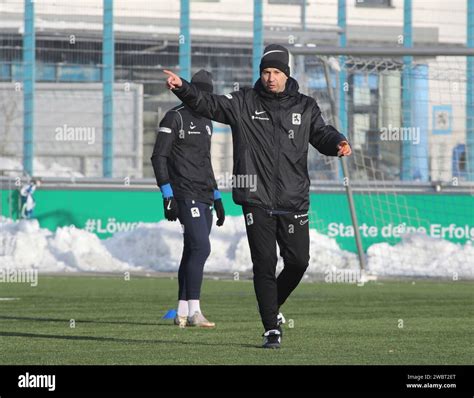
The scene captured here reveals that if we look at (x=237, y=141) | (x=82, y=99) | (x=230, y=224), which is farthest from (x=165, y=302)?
(x=82, y=99)

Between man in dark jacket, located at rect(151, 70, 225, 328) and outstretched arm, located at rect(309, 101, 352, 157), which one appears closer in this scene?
outstretched arm, located at rect(309, 101, 352, 157)

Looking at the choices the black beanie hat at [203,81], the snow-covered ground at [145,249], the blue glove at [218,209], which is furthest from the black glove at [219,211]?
the snow-covered ground at [145,249]

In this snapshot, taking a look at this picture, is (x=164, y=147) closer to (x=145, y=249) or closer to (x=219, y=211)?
(x=219, y=211)

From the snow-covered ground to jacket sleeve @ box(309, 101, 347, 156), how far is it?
37.9 ft

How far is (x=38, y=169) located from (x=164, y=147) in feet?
38.1

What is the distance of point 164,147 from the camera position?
476 inches

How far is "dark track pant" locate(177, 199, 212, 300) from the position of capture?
472 inches

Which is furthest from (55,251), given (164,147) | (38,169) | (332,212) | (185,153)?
(164,147)

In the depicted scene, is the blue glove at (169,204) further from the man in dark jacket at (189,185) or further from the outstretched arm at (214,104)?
the outstretched arm at (214,104)

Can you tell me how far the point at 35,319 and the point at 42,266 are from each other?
9282 millimetres
